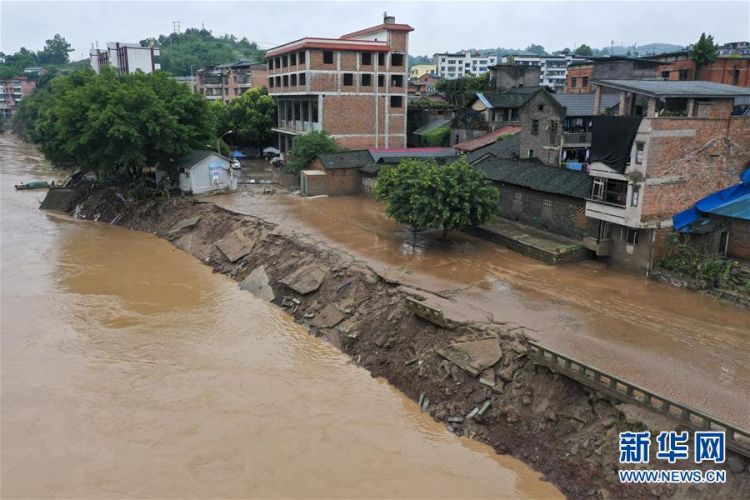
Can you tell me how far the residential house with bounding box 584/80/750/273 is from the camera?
70.5 feet

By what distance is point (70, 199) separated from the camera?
4122 cm

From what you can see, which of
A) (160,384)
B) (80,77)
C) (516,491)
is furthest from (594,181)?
(80,77)

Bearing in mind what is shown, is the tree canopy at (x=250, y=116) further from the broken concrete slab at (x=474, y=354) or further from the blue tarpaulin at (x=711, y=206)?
the broken concrete slab at (x=474, y=354)

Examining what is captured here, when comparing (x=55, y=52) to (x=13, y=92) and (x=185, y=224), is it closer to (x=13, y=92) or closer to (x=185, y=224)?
(x=13, y=92)

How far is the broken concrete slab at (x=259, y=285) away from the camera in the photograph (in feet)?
79.2

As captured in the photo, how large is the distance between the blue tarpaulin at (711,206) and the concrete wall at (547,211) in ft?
11.4

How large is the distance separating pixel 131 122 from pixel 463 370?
1080 inches

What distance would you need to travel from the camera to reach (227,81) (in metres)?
76.8

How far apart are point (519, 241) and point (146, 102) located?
2444 cm

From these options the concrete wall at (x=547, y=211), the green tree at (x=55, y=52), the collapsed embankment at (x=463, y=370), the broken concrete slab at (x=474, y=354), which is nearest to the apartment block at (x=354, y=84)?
the concrete wall at (x=547, y=211)

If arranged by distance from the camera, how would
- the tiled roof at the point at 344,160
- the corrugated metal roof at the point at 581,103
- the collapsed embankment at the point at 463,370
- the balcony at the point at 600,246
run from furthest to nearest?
1. the tiled roof at the point at 344,160
2. the corrugated metal roof at the point at 581,103
3. the balcony at the point at 600,246
4. the collapsed embankment at the point at 463,370

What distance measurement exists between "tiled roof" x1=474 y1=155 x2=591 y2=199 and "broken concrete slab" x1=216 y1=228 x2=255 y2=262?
12632mm

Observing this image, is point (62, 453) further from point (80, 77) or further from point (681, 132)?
point (80, 77)

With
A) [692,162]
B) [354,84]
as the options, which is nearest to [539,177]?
[692,162]
